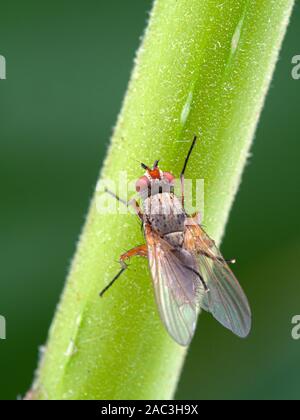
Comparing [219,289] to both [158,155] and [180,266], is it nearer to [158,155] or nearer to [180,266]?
[180,266]

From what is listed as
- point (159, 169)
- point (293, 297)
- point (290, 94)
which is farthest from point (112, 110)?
point (159, 169)

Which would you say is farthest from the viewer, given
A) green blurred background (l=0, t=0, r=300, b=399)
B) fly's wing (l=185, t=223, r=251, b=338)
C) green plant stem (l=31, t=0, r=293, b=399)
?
green blurred background (l=0, t=0, r=300, b=399)

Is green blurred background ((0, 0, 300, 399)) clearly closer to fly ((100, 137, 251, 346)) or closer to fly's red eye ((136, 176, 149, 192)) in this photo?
fly ((100, 137, 251, 346))

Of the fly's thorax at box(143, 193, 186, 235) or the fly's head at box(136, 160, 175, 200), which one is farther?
the fly's thorax at box(143, 193, 186, 235)

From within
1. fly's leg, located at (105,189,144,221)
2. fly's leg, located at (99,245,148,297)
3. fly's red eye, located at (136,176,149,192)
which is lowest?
fly's leg, located at (99,245,148,297)

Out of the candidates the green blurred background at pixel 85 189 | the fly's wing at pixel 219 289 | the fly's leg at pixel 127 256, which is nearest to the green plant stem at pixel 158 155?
the fly's leg at pixel 127 256

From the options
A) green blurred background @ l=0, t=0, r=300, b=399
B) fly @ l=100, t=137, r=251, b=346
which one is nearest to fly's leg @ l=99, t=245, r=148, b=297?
fly @ l=100, t=137, r=251, b=346
